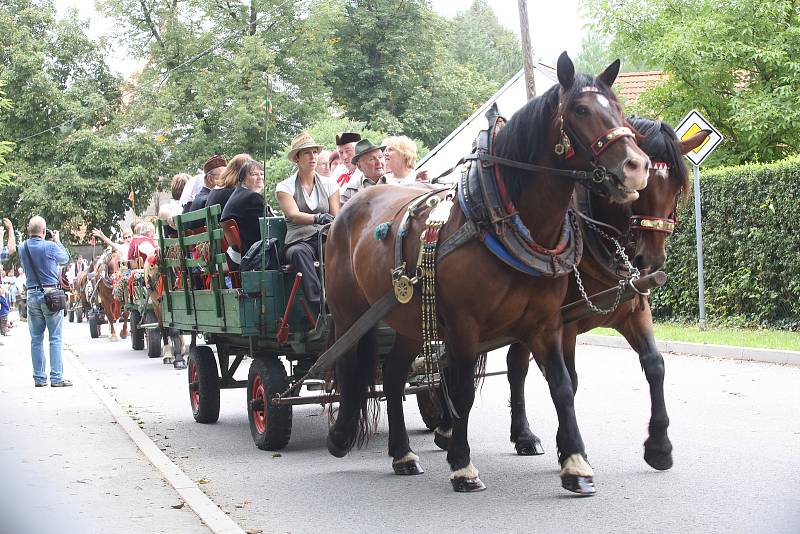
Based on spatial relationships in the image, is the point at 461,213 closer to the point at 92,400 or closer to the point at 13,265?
the point at 92,400

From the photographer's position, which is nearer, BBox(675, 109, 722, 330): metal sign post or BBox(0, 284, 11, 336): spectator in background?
BBox(675, 109, 722, 330): metal sign post

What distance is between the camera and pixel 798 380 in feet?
34.1

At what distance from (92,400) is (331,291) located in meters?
5.12

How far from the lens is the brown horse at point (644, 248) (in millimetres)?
6312

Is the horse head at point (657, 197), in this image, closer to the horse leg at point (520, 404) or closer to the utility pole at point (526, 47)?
the horse leg at point (520, 404)

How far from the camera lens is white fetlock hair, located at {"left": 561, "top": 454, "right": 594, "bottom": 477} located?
5926 millimetres

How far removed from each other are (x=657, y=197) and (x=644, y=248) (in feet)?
1.00

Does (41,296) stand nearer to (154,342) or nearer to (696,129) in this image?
(154,342)

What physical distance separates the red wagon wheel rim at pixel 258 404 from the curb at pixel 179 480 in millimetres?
756

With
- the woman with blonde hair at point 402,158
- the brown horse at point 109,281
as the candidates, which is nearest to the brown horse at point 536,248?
the woman with blonde hair at point 402,158

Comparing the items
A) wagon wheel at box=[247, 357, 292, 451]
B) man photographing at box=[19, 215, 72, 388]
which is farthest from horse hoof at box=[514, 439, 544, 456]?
man photographing at box=[19, 215, 72, 388]

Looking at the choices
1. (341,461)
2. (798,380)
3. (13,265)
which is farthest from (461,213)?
(13,265)

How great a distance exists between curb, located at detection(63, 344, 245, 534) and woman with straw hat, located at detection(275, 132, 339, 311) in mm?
1552

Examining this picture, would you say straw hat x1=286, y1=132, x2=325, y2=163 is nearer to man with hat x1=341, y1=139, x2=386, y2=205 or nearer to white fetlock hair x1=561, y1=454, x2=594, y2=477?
man with hat x1=341, y1=139, x2=386, y2=205
